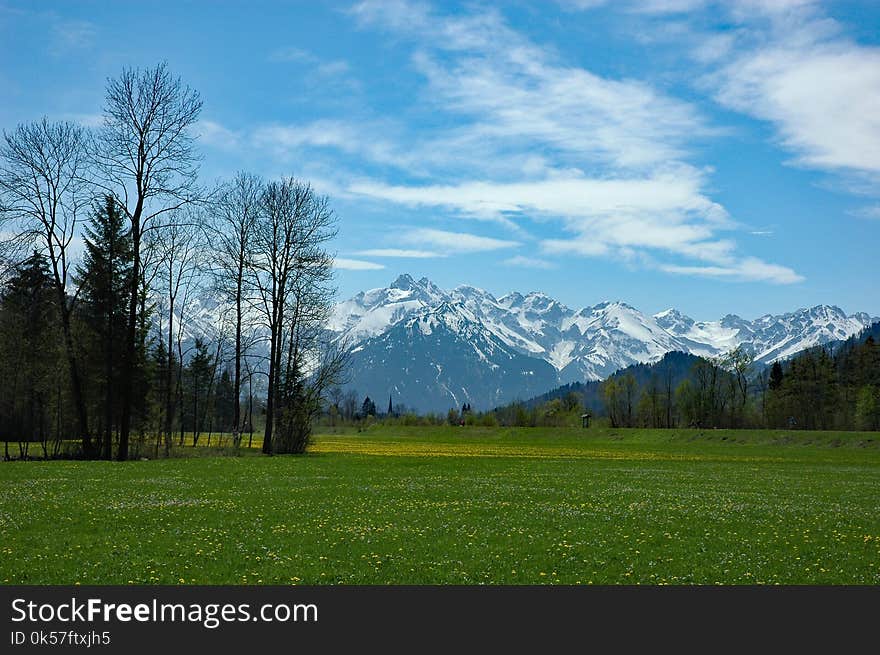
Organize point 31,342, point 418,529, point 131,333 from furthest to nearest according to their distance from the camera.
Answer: point 31,342, point 131,333, point 418,529

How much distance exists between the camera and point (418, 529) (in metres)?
18.8

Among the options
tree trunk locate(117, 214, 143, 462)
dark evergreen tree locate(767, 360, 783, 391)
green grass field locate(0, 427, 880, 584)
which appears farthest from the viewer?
dark evergreen tree locate(767, 360, 783, 391)

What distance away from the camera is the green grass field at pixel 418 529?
14102mm

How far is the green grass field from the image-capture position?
1410cm

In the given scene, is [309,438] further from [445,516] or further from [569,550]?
[569,550]

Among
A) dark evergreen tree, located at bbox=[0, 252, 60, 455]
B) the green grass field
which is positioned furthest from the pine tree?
the green grass field

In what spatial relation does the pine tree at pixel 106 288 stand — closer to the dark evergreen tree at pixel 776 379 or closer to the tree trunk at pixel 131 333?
the tree trunk at pixel 131 333

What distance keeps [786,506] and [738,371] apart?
137 meters

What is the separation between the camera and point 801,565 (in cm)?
1540

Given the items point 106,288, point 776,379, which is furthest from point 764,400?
point 106,288

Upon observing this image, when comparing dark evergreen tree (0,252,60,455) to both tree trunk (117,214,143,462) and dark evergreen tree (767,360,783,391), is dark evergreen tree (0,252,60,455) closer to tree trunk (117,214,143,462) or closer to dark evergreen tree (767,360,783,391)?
tree trunk (117,214,143,462)

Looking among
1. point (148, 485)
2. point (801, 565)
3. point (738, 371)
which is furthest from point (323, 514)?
point (738, 371)

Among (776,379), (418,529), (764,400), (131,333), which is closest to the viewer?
(418,529)

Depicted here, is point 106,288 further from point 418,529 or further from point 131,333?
point 418,529
